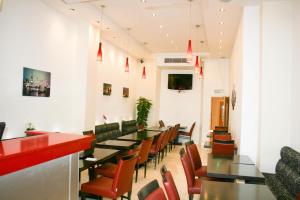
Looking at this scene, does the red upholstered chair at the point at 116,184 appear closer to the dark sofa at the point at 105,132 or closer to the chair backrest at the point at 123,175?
the chair backrest at the point at 123,175

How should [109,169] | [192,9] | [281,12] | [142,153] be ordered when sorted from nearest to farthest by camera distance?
[109,169] < [281,12] < [142,153] < [192,9]

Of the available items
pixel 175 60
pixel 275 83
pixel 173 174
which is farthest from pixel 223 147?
pixel 175 60

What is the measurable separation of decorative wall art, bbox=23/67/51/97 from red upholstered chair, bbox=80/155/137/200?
2.58m

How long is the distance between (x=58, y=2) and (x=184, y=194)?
4.66 m

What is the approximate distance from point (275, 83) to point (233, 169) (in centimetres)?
193

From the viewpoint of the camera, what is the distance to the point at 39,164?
1777 mm

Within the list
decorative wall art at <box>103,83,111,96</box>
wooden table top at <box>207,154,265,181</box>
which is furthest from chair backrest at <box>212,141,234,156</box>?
decorative wall art at <box>103,83,111,96</box>

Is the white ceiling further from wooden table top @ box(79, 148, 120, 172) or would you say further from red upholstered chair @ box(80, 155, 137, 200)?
red upholstered chair @ box(80, 155, 137, 200)

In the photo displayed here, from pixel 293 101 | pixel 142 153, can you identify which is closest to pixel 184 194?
pixel 142 153

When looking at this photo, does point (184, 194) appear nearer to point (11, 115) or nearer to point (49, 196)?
point (49, 196)

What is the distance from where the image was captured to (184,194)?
15.0 ft

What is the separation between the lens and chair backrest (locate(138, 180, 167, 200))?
1.60 meters

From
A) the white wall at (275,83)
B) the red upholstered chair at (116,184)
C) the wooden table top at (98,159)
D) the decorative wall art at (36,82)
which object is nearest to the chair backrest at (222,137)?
the white wall at (275,83)

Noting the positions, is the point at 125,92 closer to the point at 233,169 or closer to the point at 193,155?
the point at 193,155
